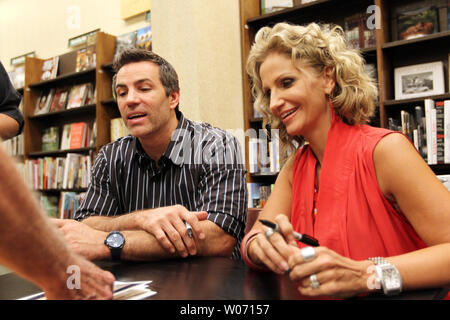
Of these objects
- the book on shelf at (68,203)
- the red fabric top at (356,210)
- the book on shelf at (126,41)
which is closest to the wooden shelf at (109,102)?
the book on shelf at (126,41)

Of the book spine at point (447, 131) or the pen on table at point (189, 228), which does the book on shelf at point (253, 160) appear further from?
the pen on table at point (189, 228)

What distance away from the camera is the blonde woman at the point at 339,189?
0.74 metres

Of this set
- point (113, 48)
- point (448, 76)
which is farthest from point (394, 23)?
point (113, 48)

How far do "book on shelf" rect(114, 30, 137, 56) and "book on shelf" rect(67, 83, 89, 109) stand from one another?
1.83 feet

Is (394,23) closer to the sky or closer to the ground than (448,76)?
closer to the sky

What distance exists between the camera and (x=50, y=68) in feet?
13.6

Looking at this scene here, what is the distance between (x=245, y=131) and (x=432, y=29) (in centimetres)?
137

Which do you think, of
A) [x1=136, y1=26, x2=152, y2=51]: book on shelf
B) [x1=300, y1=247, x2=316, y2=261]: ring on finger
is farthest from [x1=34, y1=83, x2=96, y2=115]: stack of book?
[x1=300, y1=247, x2=316, y2=261]: ring on finger

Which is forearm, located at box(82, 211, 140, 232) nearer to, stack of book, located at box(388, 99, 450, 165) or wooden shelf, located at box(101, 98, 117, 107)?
stack of book, located at box(388, 99, 450, 165)

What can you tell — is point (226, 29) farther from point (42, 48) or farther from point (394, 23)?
point (42, 48)

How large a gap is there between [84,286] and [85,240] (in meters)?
0.48

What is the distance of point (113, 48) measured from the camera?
3658 mm

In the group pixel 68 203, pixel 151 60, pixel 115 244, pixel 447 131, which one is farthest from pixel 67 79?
pixel 447 131

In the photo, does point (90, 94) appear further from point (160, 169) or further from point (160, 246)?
point (160, 246)
